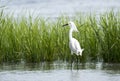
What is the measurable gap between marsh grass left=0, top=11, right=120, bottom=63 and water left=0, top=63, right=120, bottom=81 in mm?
470

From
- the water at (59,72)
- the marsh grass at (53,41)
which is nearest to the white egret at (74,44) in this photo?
the marsh grass at (53,41)

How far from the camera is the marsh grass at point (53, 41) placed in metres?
14.2

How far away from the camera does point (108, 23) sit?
14305 mm

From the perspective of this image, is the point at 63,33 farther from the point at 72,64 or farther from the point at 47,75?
the point at 47,75

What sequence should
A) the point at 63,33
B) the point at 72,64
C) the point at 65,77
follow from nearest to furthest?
the point at 65,77
the point at 72,64
the point at 63,33

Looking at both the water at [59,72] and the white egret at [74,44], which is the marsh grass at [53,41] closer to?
the white egret at [74,44]

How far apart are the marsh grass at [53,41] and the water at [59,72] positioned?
1.54ft

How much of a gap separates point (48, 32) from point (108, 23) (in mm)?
1877

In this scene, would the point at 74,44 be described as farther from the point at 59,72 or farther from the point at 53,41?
the point at 59,72

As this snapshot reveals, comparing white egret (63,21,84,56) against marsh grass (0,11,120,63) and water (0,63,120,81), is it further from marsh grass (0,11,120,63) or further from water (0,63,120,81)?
water (0,63,120,81)

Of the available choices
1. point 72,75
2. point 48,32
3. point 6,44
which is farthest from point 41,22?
point 72,75

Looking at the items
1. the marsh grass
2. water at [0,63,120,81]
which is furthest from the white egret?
water at [0,63,120,81]

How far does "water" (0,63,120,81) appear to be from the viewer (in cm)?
1188

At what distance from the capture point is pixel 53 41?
48.4 ft
